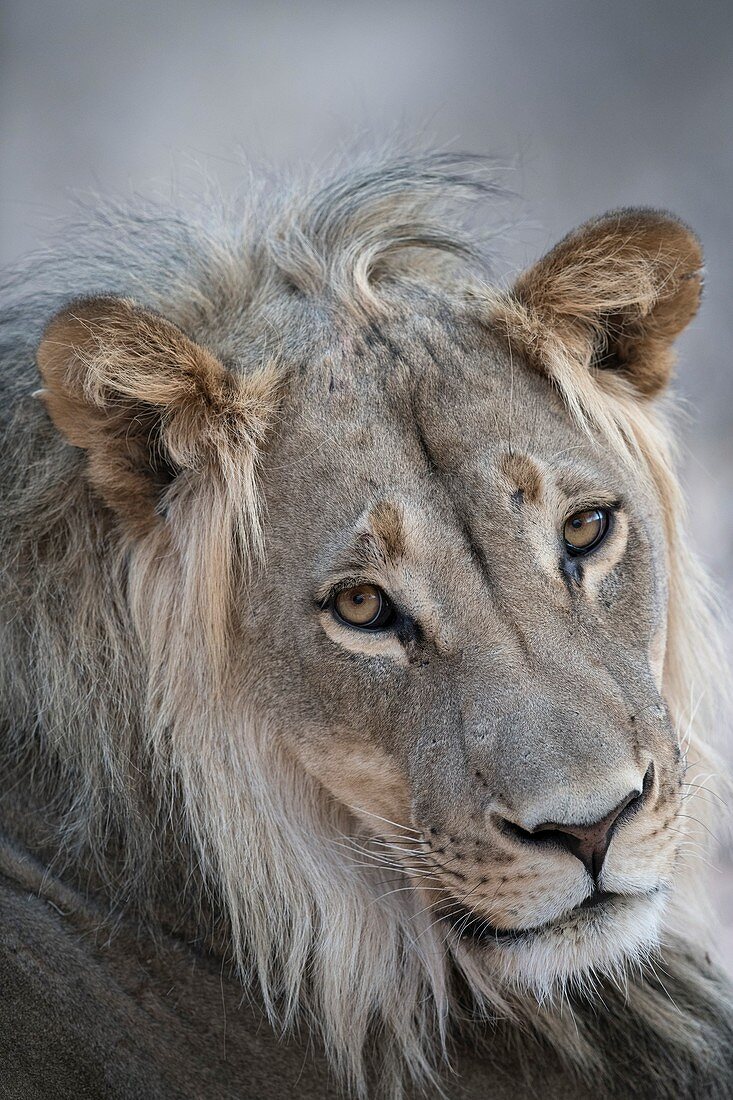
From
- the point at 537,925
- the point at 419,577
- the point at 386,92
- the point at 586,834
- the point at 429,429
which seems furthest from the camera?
the point at 386,92

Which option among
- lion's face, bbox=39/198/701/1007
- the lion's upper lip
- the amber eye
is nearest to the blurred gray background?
lion's face, bbox=39/198/701/1007

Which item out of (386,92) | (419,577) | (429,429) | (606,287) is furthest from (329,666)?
(386,92)

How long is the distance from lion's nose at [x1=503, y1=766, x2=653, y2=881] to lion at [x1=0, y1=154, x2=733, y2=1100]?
0.36 feet

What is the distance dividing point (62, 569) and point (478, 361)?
3.11ft

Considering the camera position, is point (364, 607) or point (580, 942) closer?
point (580, 942)

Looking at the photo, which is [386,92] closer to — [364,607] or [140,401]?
[140,401]

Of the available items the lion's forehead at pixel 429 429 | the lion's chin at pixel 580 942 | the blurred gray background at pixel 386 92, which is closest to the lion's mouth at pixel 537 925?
the lion's chin at pixel 580 942

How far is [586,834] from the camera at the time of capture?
74.7 inches

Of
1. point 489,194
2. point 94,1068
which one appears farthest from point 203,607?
point 489,194

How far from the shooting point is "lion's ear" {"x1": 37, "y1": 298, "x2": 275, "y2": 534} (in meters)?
2.15

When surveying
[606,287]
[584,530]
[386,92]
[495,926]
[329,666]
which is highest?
[386,92]

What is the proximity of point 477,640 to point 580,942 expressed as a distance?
55 cm

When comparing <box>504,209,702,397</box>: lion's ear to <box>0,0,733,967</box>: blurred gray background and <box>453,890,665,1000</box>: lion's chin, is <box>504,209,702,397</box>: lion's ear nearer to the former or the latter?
<box>453,890,665,1000</box>: lion's chin

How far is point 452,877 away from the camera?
2.10m
